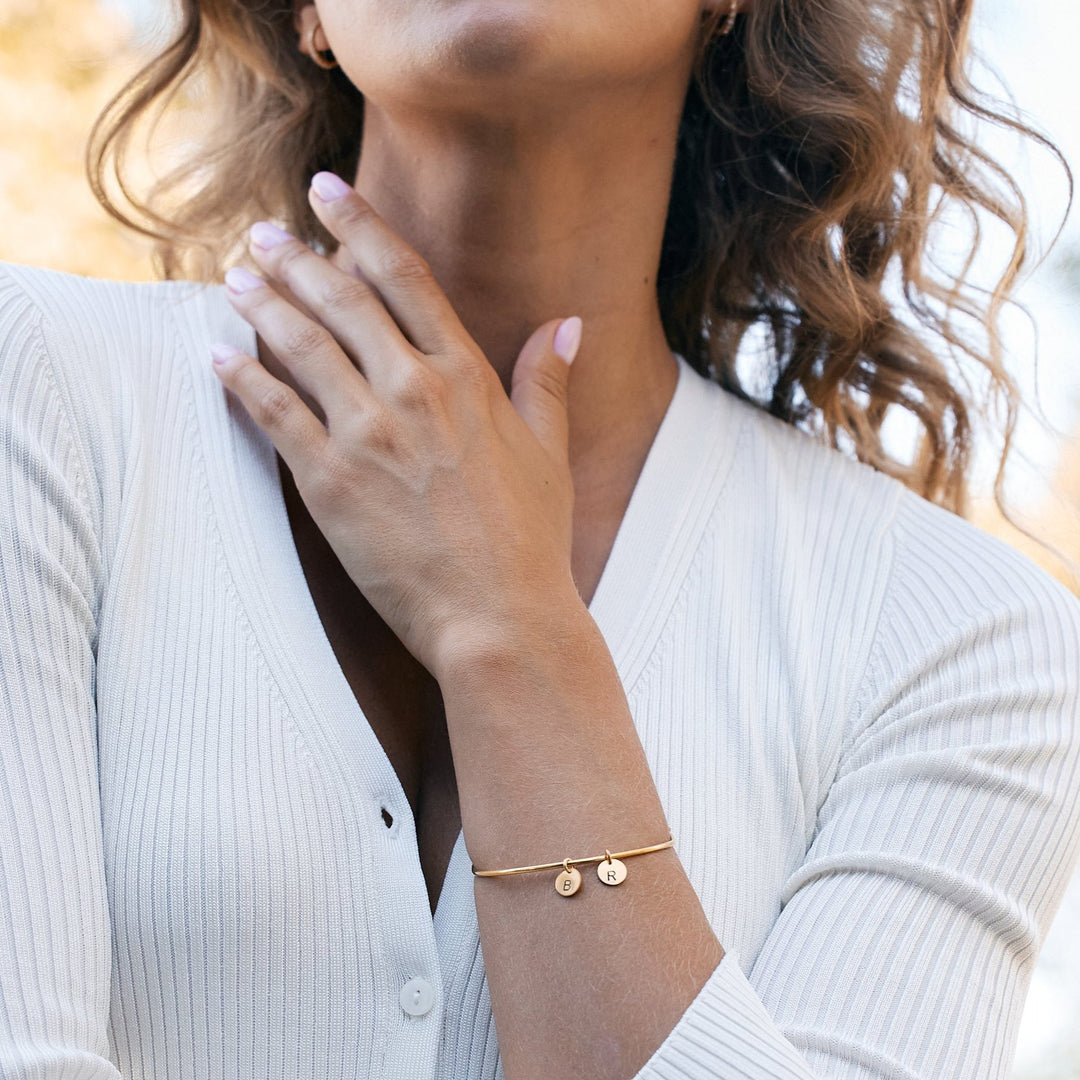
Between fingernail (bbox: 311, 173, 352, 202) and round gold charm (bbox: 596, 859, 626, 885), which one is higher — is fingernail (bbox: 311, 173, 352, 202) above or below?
above

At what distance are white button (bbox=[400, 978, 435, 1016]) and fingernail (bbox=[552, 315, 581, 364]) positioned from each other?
75 centimetres

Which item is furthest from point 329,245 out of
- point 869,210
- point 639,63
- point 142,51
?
point 869,210

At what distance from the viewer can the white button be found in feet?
3.79

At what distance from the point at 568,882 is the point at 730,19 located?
45.5 inches

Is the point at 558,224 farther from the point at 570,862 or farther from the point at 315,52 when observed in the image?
the point at 570,862

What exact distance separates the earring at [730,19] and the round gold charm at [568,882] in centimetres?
114

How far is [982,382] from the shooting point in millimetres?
1918

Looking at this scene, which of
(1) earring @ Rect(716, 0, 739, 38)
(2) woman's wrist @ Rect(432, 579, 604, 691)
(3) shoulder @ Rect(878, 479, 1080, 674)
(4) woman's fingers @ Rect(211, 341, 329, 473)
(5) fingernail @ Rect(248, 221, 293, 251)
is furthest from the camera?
(1) earring @ Rect(716, 0, 739, 38)

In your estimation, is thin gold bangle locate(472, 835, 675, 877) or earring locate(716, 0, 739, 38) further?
earring locate(716, 0, 739, 38)

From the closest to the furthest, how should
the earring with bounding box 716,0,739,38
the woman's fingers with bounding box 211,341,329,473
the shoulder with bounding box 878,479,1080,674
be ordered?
the woman's fingers with bounding box 211,341,329,473 → the shoulder with bounding box 878,479,1080,674 → the earring with bounding box 716,0,739,38

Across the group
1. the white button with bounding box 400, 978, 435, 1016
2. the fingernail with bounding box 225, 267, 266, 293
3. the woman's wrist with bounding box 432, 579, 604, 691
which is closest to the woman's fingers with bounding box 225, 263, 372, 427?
the fingernail with bounding box 225, 267, 266, 293

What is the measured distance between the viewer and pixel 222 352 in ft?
4.63

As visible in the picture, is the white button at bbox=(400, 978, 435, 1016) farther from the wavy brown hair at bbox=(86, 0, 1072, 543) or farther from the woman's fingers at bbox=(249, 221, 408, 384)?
the wavy brown hair at bbox=(86, 0, 1072, 543)

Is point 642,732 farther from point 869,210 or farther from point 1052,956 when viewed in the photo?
point 1052,956
